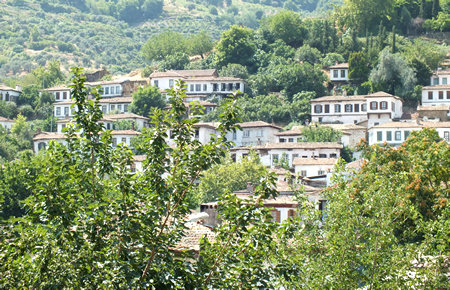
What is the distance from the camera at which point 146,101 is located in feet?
330

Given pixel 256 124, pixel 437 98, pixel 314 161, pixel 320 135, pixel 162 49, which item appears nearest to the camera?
pixel 314 161

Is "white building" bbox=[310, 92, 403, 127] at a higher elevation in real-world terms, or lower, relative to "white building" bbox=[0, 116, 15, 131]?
higher

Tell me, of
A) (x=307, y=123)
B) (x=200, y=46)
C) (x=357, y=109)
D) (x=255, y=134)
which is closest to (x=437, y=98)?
(x=357, y=109)

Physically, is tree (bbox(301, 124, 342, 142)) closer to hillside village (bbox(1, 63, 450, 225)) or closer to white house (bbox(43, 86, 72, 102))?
hillside village (bbox(1, 63, 450, 225))

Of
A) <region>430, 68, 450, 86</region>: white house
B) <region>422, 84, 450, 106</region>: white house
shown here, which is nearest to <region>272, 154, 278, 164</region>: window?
<region>422, 84, 450, 106</region>: white house

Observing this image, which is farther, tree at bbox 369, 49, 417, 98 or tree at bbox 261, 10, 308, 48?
tree at bbox 261, 10, 308, 48

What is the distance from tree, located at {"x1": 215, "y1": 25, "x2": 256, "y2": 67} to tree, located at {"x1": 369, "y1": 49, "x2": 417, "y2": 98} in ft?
72.5

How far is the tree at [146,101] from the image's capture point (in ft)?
330

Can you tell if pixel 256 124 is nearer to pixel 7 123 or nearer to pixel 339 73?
pixel 339 73

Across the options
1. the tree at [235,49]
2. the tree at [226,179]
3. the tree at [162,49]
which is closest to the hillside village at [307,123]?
the tree at [226,179]

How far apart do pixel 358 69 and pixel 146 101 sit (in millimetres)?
24566

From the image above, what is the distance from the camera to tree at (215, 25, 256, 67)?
116 m

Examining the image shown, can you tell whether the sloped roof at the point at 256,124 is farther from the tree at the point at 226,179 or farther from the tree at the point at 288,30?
the tree at the point at 288,30

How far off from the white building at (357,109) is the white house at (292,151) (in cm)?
1027
